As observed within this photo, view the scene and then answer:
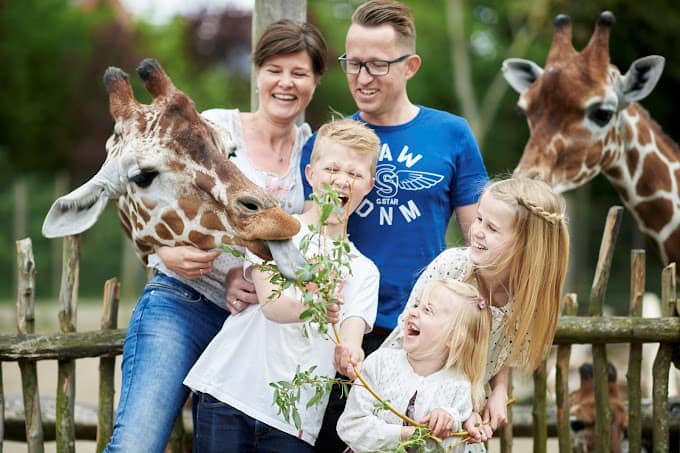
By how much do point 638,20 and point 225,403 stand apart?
1481 cm

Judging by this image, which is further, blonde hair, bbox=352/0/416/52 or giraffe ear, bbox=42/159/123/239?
blonde hair, bbox=352/0/416/52

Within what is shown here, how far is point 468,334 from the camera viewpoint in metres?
3.15

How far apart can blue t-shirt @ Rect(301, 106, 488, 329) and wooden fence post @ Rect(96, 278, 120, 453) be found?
121cm

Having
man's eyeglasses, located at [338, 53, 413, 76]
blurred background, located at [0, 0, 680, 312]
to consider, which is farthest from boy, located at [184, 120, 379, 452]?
blurred background, located at [0, 0, 680, 312]

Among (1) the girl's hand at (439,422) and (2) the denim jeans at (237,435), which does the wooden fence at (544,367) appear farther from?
(1) the girl's hand at (439,422)

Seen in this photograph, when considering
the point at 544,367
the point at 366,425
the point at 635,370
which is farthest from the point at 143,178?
the point at 635,370

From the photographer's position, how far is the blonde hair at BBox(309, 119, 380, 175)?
3.40m

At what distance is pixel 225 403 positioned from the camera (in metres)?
3.33

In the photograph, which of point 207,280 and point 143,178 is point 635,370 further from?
point 143,178

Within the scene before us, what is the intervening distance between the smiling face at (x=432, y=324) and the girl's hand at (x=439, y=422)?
216 mm

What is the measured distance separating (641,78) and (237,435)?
10.4 feet

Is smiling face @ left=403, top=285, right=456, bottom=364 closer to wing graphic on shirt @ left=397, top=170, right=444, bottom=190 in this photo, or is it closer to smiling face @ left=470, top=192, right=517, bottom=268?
Result: smiling face @ left=470, top=192, right=517, bottom=268

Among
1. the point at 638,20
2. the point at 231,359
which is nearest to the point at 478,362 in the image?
the point at 231,359

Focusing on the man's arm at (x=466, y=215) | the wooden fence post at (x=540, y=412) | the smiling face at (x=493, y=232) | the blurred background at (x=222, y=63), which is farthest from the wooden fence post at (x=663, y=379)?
the blurred background at (x=222, y=63)
